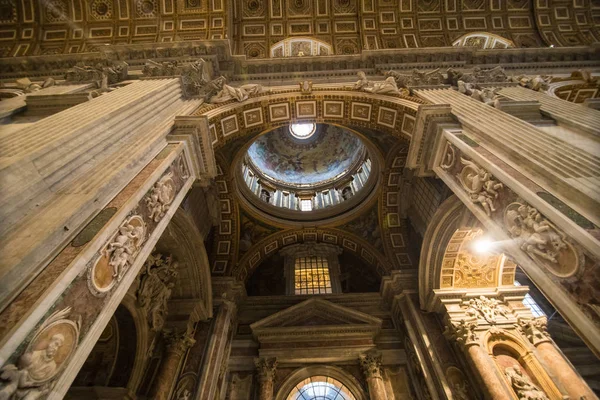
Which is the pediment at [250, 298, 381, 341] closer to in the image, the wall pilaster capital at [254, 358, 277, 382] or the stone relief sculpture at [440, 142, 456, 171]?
the wall pilaster capital at [254, 358, 277, 382]

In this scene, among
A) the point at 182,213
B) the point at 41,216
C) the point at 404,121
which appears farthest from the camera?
the point at 182,213

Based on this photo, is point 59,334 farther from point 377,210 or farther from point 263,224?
point 377,210

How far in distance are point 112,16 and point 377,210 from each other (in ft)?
39.9

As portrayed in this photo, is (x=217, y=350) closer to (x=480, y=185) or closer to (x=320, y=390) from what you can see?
(x=320, y=390)

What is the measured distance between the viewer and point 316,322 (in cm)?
1070

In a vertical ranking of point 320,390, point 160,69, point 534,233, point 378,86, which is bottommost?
point 534,233

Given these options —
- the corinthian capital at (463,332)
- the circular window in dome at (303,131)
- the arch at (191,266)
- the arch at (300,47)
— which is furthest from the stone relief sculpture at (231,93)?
the circular window in dome at (303,131)

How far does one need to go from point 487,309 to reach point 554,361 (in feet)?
5.50

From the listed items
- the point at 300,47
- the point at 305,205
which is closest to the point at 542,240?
the point at 300,47

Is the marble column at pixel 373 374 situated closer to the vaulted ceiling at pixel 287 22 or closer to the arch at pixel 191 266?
the arch at pixel 191 266

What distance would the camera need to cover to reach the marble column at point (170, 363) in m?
7.62

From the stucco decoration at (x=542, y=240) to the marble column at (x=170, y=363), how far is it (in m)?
8.08

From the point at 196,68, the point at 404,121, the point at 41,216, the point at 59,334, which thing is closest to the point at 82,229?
the point at 41,216

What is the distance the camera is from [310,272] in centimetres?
1311
